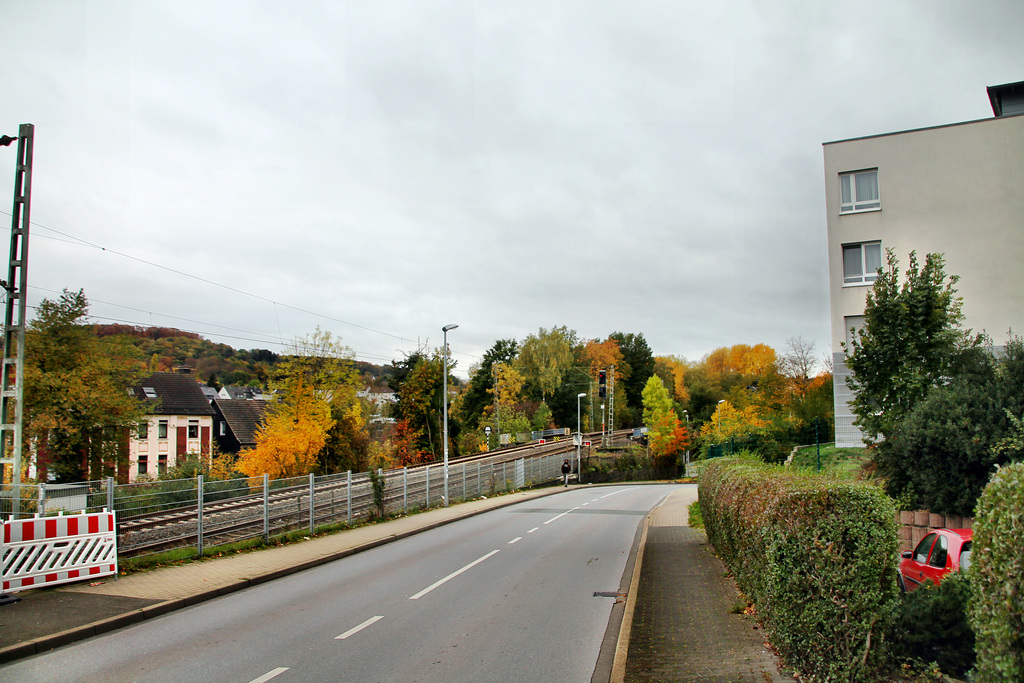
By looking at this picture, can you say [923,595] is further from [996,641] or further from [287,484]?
[287,484]

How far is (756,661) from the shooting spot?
6.64m

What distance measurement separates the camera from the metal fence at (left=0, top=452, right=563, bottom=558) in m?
11.9

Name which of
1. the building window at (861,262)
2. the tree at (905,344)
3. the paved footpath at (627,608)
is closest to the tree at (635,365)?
the building window at (861,262)

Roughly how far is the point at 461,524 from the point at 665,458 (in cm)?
4224

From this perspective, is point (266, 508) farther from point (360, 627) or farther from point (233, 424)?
point (233, 424)

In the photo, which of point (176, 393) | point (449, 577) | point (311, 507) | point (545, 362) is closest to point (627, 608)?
point (449, 577)

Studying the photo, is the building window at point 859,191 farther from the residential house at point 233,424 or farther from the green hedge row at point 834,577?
the residential house at point 233,424

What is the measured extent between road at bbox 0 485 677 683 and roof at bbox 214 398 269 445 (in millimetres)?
57646

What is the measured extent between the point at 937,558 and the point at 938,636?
Result: 3962 millimetres

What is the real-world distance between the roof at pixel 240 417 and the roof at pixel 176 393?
6.73ft

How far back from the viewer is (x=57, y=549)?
35.0ft

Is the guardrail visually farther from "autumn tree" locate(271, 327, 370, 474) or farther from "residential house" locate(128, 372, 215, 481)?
"residential house" locate(128, 372, 215, 481)

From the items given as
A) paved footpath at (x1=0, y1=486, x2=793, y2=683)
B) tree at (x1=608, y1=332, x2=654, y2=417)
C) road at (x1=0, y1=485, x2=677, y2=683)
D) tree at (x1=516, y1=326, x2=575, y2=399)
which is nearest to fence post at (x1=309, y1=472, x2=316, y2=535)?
paved footpath at (x1=0, y1=486, x2=793, y2=683)

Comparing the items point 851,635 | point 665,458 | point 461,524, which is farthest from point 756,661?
point 665,458
